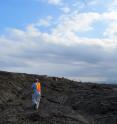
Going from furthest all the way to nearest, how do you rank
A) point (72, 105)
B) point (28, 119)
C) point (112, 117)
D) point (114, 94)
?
1. point (114, 94)
2. point (72, 105)
3. point (112, 117)
4. point (28, 119)

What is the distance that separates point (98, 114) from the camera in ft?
90.7

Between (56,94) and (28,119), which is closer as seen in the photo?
(28,119)

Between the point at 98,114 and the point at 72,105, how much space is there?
3.11 metres

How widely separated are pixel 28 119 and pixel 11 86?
10.8 meters

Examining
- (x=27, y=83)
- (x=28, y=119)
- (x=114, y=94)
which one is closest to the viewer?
(x=28, y=119)

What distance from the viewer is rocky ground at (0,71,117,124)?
24.8m

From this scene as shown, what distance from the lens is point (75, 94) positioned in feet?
114

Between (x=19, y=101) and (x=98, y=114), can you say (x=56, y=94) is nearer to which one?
(x=19, y=101)

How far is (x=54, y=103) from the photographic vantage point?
30328mm

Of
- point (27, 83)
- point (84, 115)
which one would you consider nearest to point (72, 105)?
point (84, 115)

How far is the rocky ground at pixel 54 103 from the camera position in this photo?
2476 centimetres

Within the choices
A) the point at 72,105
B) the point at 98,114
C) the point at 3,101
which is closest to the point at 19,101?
the point at 3,101

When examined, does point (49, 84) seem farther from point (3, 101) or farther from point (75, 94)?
point (3, 101)

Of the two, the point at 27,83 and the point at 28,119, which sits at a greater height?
the point at 27,83
